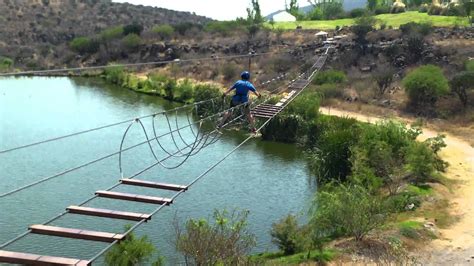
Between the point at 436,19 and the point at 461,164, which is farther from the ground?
the point at 436,19

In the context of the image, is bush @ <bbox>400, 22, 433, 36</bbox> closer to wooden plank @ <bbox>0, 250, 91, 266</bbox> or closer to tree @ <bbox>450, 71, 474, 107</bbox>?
tree @ <bbox>450, 71, 474, 107</bbox>

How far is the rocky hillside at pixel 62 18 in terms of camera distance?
63.7 metres

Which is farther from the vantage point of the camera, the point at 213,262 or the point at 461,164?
the point at 461,164

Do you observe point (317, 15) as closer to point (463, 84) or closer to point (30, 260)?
point (463, 84)

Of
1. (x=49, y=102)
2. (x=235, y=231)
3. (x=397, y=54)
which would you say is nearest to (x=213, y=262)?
(x=235, y=231)

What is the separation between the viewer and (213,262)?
11797mm

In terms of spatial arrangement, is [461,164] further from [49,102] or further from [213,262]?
[49,102]

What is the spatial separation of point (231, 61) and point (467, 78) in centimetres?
2128

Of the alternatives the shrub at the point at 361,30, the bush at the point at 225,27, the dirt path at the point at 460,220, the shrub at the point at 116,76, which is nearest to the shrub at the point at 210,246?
the dirt path at the point at 460,220

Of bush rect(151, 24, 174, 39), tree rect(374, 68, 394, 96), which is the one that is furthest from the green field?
tree rect(374, 68, 394, 96)

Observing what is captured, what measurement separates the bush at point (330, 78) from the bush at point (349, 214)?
71.9ft

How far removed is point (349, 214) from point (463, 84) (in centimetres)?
1867

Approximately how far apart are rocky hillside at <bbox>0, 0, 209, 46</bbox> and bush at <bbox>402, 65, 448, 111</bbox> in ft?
142

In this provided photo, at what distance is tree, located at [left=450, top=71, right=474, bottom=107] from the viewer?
29.5 metres
